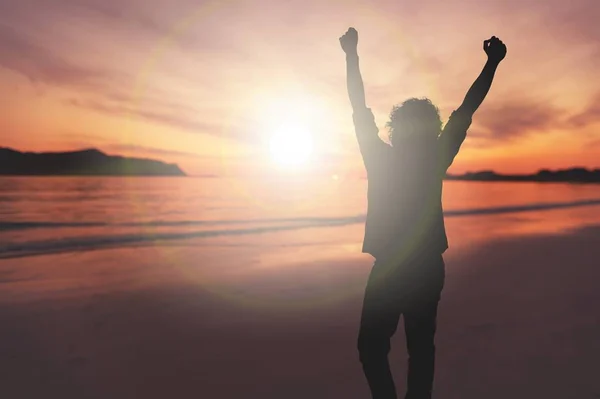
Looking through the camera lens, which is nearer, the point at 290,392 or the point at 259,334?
the point at 290,392

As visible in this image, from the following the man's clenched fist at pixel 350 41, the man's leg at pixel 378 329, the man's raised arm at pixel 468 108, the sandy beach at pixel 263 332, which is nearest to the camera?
the man's raised arm at pixel 468 108

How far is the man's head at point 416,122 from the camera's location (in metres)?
2.75

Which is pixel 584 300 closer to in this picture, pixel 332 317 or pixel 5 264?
pixel 332 317

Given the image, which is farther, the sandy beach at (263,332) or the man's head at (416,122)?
the sandy beach at (263,332)

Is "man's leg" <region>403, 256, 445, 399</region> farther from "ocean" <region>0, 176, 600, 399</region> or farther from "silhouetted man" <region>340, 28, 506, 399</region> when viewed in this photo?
"ocean" <region>0, 176, 600, 399</region>

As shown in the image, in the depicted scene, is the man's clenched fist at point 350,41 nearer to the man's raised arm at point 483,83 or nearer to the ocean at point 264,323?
the man's raised arm at point 483,83

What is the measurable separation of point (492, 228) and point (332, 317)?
14.5 m

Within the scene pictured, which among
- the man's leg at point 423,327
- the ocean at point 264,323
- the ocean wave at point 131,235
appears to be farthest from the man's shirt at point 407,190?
the ocean wave at point 131,235

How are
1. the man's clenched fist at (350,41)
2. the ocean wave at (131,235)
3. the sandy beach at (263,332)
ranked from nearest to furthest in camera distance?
the man's clenched fist at (350,41) → the sandy beach at (263,332) → the ocean wave at (131,235)

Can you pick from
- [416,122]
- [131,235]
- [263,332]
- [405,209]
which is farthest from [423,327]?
[131,235]

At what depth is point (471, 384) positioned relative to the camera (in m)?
4.59

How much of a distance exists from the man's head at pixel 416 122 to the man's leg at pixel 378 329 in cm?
83

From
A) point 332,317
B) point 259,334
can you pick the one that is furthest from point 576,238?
point 259,334

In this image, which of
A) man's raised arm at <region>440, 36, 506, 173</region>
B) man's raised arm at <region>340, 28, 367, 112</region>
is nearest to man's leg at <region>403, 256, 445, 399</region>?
man's raised arm at <region>440, 36, 506, 173</region>
